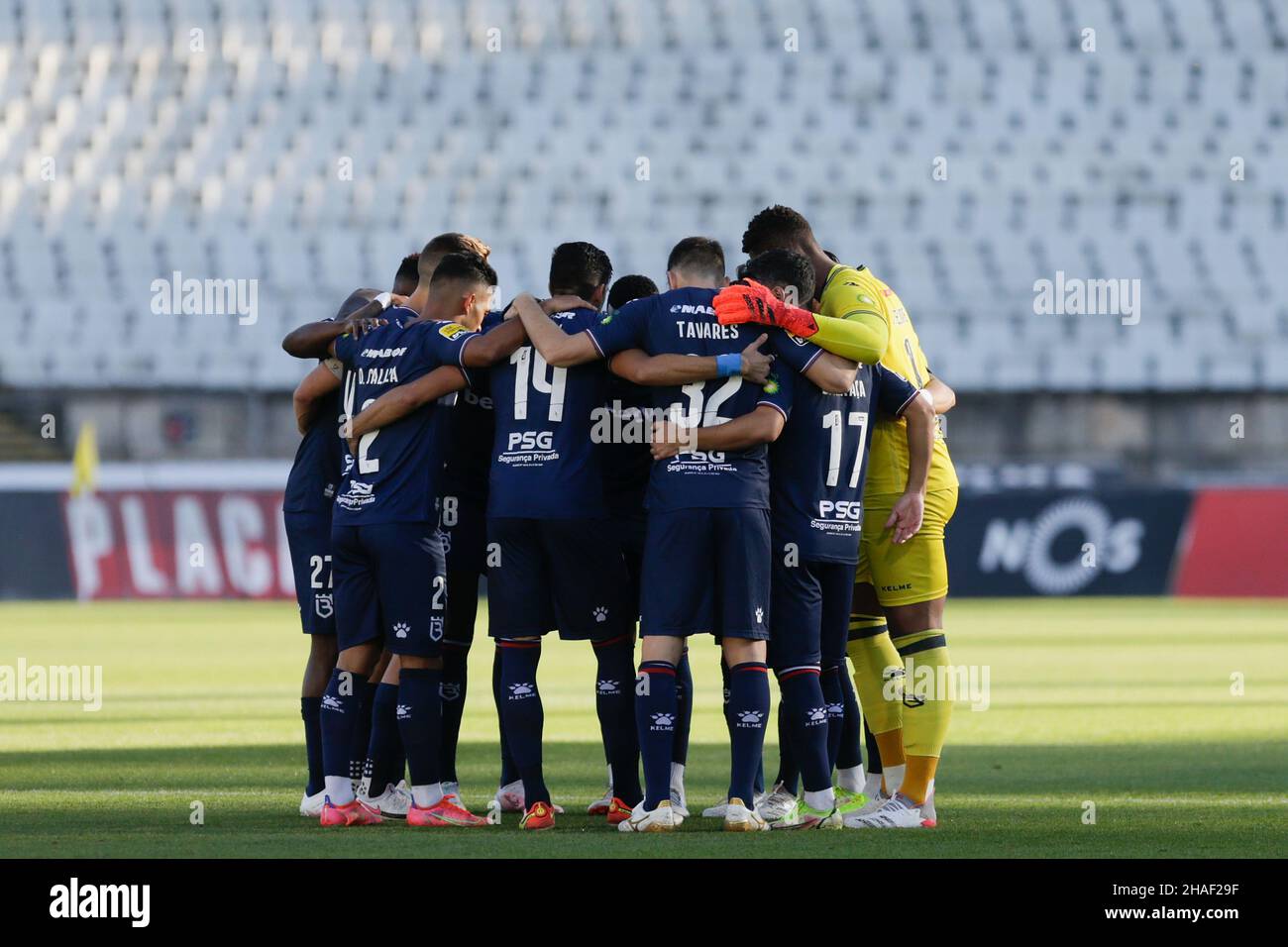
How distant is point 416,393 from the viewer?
7.61 metres

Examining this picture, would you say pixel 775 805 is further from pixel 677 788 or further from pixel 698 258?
pixel 698 258

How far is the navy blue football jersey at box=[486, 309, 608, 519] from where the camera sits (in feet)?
24.8

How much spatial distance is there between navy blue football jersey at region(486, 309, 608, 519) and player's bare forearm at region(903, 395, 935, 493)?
1257 mm

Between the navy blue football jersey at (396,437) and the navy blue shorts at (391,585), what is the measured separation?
0.22 ft

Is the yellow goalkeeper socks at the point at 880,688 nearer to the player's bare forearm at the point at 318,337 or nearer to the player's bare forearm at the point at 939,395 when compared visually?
the player's bare forearm at the point at 939,395

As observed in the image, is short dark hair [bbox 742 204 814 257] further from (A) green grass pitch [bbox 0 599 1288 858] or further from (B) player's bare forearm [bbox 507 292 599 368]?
(A) green grass pitch [bbox 0 599 1288 858]

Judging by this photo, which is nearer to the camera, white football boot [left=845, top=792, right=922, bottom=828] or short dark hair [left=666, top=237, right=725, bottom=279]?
white football boot [left=845, top=792, right=922, bottom=828]

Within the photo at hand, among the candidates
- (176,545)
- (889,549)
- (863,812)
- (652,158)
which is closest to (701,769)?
(863,812)

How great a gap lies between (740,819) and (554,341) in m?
1.96

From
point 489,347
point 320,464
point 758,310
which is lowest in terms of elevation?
point 320,464

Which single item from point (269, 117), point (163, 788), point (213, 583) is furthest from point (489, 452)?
point (269, 117)

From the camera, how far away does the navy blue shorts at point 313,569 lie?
8039 mm

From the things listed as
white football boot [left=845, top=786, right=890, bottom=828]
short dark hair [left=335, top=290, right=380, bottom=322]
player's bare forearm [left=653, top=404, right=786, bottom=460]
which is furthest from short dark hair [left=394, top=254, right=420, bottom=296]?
white football boot [left=845, top=786, right=890, bottom=828]
